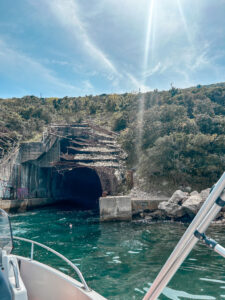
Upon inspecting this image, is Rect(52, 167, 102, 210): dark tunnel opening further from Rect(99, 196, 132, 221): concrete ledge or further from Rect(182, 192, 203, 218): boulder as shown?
Rect(182, 192, 203, 218): boulder

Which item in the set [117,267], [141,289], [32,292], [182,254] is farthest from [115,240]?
[182,254]

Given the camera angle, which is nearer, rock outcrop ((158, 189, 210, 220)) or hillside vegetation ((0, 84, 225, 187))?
rock outcrop ((158, 189, 210, 220))

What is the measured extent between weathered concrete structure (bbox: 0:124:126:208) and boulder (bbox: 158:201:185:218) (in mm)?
6568

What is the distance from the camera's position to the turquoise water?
7.60 meters

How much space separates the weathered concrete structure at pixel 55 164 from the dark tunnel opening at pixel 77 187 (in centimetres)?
33

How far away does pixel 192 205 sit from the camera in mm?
19000

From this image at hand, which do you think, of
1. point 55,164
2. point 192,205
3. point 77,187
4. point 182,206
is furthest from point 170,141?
point 77,187

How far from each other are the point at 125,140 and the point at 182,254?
30.9 meters

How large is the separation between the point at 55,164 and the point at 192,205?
17.2 metres

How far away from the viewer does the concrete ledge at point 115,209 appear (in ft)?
65.6

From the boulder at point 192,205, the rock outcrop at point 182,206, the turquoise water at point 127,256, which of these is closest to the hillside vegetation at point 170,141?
the rock outcrop at point 182,206

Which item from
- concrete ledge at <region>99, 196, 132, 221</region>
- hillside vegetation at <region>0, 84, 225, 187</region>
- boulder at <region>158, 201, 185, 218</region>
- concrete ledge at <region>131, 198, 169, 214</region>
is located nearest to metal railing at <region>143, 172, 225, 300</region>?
concrete ledge at <region>99, 196, 132, 221</region>

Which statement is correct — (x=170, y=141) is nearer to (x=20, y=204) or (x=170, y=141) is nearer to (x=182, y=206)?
(x=182, y=206)

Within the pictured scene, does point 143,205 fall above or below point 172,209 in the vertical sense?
above
